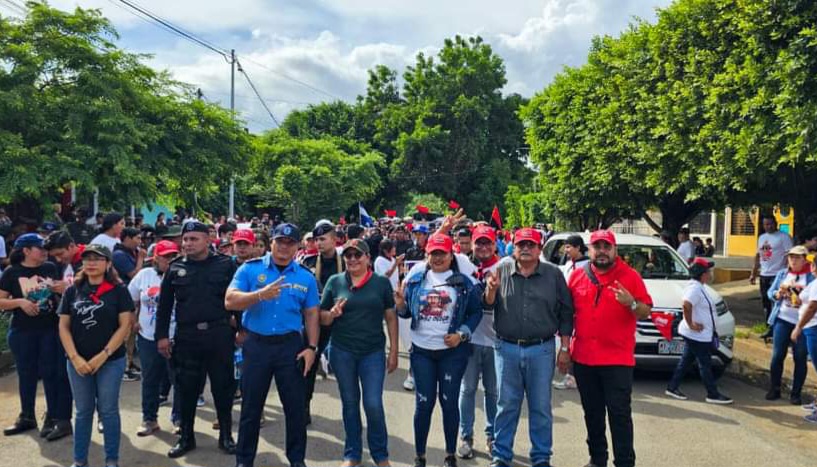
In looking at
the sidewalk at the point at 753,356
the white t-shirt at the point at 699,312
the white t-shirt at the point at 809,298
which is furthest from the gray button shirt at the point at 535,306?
the sidewalk at the point at 753,356

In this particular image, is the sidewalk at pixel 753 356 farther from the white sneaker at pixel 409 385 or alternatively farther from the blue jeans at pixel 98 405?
the blue jeans at pixel 98 405

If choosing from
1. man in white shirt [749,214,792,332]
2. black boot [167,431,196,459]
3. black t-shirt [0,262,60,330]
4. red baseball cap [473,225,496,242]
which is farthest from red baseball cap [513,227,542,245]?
man in white shirt [749,214,792,332]

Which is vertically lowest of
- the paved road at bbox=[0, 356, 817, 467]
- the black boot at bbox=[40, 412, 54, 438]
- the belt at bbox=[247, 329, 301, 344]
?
the paved road at bbox=[0, 356, 817, 467]

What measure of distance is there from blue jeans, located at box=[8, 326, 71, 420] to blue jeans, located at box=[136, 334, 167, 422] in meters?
0.64

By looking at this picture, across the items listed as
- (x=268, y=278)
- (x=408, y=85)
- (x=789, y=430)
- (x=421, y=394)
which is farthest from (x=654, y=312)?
(x=408, y=85)

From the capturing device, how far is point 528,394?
4.72m

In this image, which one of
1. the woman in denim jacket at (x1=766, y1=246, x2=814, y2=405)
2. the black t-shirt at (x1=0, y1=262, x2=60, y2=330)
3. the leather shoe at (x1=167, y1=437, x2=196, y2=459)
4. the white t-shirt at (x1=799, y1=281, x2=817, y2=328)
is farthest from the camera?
the woman in denim jacket at (x1=766, y1=246, x2=814, y2=405)

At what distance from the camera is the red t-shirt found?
467 centimetres

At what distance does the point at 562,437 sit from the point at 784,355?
3.14 metres

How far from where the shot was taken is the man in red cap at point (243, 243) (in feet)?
18.5

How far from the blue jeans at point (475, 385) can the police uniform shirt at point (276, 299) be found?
139 centimetres

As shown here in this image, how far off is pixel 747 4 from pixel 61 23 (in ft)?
39.3

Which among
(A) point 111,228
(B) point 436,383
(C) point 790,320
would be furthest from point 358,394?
(C) point 790,320

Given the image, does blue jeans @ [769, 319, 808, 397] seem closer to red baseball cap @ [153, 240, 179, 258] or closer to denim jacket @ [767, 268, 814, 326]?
denim jacket @ [767, 268, 814, 326]
